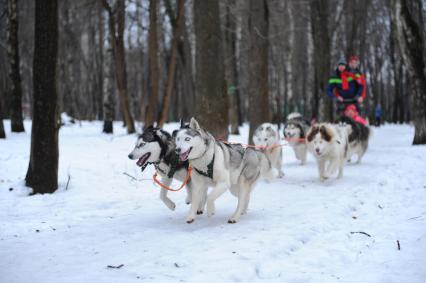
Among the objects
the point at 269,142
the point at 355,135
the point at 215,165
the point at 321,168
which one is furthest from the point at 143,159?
the point at 355,135

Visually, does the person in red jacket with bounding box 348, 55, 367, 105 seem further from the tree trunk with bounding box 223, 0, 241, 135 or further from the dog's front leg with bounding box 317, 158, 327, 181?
the tree trunk with bounding box 223, 0, 241, 135

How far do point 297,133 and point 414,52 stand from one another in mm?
4412

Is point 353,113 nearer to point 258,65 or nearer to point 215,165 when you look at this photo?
point 258,65

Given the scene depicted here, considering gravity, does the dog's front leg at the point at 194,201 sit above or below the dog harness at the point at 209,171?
below

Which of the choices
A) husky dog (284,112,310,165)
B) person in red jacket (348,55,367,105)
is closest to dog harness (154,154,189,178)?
husky dog (284,112,310,165)

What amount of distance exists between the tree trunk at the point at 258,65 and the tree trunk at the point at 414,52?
3567 mm

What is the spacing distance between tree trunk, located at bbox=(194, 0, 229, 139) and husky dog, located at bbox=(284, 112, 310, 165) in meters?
1.71

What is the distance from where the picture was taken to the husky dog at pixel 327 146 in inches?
288

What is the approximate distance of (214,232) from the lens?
4363 mm

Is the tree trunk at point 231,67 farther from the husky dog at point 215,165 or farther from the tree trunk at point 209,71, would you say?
the husky dog at point 215,165

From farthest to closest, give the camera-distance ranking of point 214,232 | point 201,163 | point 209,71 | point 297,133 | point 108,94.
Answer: point 108,94 → point 297,133 → point 209,71 → point 201,163 → point 214,232

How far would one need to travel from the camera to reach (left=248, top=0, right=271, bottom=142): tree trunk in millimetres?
10133

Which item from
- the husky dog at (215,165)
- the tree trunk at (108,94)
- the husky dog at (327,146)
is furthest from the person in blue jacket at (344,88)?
the tree trunk at (108,94)

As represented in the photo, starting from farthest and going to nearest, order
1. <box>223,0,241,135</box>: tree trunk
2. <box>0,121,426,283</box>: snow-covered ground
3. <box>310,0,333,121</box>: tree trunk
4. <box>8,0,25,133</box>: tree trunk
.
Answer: <box>223,0,241,135</box>: tree trunk
<box>310,0,333,121</box>: tree trunk
<box>8,0,25,133</box>: tree trunk
<box>0,121,426,283</box>: snow-covered ground
